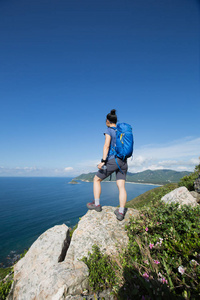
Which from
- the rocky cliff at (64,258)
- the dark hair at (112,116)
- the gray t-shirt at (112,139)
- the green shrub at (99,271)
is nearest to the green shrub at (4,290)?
the rocky cliff at (64,258)

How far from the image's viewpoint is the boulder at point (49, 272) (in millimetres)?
3467

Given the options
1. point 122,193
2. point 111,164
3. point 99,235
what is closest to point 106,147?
point 111,164

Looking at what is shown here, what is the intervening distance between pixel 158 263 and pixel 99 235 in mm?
3184

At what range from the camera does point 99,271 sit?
3.80 metres

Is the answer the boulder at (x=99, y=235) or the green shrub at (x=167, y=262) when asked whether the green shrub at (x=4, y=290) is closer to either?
the boulder at (x=99, y=235)

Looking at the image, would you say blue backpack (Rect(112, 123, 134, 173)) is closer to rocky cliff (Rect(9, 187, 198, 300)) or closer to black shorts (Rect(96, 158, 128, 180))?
black shorts (Rect(96, 158, 128, 180))

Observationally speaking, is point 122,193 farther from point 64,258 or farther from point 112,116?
point 64,258

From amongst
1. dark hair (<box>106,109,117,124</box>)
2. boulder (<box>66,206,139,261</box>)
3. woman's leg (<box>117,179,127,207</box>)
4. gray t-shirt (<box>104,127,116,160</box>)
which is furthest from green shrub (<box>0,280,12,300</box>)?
dark hair (<box>106,109,117,124</box>)

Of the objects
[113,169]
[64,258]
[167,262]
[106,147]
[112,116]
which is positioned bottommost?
[64,258]

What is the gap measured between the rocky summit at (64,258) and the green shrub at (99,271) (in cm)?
21

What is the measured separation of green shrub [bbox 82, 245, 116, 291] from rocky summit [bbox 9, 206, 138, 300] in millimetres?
206

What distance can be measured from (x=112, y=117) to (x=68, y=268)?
18.2 feet

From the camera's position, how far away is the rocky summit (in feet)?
11.5

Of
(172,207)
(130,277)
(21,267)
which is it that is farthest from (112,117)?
(21,267)
